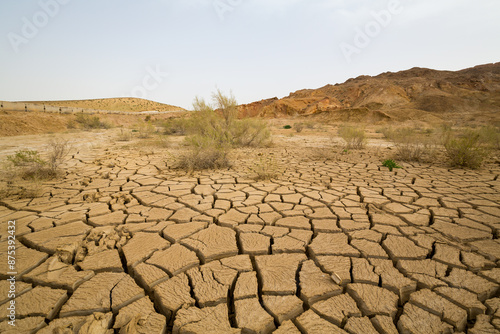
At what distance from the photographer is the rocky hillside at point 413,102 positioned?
19047mm

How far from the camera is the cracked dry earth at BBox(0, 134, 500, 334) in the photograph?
4.33 feet

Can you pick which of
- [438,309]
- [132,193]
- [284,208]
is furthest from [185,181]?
[438,309]

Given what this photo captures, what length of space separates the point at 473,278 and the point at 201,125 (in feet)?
21.9

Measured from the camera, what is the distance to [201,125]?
711cm

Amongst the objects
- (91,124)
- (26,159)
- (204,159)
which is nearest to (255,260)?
(204,159)

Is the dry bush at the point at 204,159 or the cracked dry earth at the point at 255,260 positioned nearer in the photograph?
the cracked dry earth at the point at 255,260

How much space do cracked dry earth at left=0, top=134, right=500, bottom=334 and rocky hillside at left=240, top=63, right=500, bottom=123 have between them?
1892 centimetres

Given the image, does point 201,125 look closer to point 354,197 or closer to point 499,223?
point 354,197

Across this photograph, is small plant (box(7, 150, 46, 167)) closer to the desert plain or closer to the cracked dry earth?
the desert plain

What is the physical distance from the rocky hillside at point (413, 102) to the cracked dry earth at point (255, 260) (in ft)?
62.1

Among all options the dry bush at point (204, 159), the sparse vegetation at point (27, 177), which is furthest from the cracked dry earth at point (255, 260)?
the dry bush at point (204, 159)

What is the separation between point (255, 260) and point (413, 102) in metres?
28.8

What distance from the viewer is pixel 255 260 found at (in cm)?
182

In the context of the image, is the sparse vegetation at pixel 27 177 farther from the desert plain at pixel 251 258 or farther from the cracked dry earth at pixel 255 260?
the cracked dry earth at pixel 255 260
